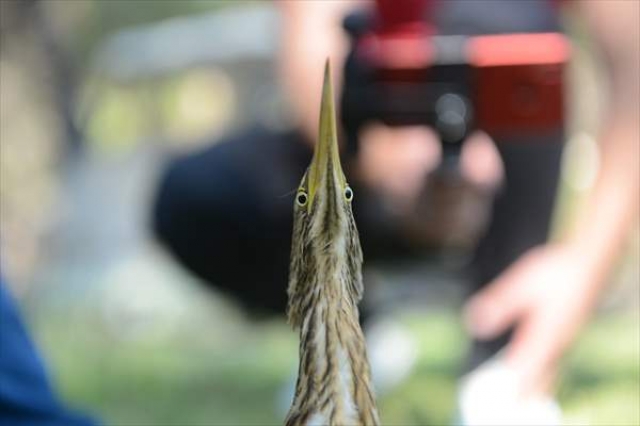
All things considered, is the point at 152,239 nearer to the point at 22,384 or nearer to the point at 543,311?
the point at 543,311

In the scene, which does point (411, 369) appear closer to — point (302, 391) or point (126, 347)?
point (126, 347)

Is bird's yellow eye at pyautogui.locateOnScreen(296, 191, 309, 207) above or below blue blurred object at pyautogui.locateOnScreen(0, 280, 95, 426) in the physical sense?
above

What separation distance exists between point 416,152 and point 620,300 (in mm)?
2365

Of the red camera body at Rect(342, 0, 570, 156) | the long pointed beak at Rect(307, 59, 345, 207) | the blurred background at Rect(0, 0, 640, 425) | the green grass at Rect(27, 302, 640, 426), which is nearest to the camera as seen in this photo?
the long pointed beak at Rect(307, 59, 345, 207)

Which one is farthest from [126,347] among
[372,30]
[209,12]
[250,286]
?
[209,12]

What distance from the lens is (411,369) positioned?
366cm

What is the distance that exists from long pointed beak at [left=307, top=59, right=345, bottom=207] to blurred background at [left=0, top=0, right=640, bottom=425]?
1.25m

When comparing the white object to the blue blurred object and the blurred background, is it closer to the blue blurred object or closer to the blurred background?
the blurred background

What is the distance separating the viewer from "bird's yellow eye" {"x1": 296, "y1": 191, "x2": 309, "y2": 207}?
1434mm

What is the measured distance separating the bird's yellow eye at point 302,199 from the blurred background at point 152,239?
1231 millimetres

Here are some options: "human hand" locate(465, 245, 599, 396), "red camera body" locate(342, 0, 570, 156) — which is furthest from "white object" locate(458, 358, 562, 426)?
"red camera body" locate(342, 0, 570, 156)

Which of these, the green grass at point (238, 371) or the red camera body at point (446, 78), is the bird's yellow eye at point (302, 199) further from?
the green grass at point (238, 371)

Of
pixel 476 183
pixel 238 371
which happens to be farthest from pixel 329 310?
pixel 238 371

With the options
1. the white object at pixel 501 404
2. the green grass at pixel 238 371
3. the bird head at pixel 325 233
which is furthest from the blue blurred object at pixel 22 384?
the green grass at pixel 238 371
